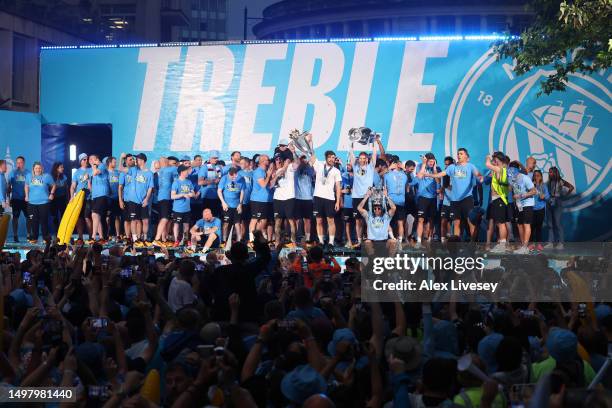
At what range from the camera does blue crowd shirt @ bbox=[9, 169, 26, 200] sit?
787 inches

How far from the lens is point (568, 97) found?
19938 millimetres

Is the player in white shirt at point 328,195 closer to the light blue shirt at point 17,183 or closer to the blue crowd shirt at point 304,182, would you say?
the blue crowd shirt at point 304,182

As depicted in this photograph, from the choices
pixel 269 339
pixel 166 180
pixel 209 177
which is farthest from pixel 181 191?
pixel 269 339

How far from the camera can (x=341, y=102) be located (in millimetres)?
20891

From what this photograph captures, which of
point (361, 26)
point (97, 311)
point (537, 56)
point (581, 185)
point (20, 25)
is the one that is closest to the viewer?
point (97, 311)

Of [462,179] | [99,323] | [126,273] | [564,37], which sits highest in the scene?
[564,37]

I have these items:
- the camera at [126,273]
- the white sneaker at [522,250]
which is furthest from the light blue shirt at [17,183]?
the camera at [126,273]

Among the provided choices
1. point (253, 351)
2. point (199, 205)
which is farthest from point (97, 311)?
point (199, 205)

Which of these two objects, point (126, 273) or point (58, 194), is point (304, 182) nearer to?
point (58, 194)

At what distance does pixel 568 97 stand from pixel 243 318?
48.0 feet

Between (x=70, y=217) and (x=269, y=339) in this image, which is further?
(x=70, y=217)

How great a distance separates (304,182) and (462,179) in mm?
3200

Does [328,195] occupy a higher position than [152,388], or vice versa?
[328,195]

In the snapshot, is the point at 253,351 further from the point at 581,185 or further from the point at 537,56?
the point at 581,185
